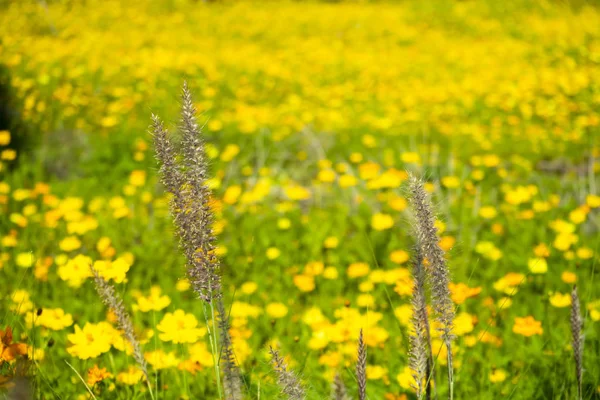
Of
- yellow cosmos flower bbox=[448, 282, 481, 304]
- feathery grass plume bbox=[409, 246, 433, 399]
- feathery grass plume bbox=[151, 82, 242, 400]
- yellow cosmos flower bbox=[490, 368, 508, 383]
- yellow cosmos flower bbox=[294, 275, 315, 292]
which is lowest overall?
yellow cosmos flower bbox=[294, 275, 315, 292]

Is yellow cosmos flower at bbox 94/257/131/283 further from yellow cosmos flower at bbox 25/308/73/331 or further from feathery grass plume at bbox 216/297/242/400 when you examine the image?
feathery grass plume at bbox 216/297/242/400

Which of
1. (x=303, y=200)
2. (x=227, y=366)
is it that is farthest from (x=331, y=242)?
(x=227, y=366)

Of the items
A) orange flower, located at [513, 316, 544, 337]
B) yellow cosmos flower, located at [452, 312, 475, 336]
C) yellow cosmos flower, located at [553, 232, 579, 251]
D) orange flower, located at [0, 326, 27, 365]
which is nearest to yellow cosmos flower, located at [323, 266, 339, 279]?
yellow cosmos flower, located at [452, 312, 475, 336]

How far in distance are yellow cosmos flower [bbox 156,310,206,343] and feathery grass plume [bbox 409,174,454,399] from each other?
30.1 inches

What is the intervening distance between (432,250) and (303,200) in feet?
9.13

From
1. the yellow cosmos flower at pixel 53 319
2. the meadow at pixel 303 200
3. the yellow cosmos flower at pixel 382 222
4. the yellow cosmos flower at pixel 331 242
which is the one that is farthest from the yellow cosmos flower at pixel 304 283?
the yellow cosmos flower at pixel 53 319

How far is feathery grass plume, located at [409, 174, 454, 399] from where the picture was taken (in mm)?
975

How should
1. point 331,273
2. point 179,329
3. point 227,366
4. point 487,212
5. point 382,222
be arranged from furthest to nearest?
point 487,212 < point 382,222 < point 331,273 < point 179,329 < point 227,366

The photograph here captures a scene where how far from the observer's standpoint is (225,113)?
5.51 metres

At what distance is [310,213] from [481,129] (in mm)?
2639

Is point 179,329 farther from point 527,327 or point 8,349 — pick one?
point 527,327

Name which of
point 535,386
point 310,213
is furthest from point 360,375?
point 310,213

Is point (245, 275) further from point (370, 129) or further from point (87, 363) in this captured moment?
point (370, 129)

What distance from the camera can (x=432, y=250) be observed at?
1.00 meters
